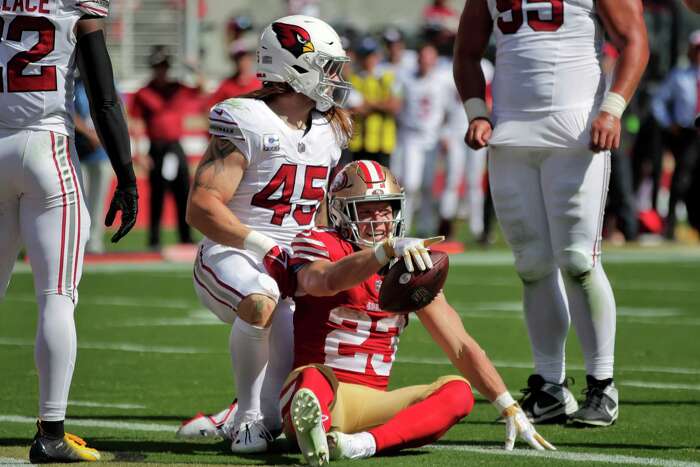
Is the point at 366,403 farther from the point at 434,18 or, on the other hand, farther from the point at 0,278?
the point at 434,18

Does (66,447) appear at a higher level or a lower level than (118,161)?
lower

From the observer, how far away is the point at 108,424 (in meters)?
5.86

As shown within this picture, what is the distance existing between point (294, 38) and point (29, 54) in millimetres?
1204

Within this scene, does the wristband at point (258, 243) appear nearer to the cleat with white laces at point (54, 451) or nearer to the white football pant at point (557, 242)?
the cleat with white laces at point (54, 451)

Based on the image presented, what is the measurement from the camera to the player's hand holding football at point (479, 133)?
6.03 m

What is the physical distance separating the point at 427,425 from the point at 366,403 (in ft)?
0.92

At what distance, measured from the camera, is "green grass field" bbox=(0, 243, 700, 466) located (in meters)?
5.20

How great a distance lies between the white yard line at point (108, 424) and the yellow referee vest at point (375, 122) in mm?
8772

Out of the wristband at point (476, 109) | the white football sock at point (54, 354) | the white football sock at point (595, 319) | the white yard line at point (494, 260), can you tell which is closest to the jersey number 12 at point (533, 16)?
the wristband at point (476, 109)

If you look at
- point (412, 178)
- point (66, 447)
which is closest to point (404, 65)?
point (412, 178)

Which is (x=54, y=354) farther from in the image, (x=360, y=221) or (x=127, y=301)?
(x=127, y=301)

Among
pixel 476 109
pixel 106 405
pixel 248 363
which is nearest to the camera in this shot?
pixel 248 363

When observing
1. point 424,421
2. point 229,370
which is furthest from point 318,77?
point 229,370

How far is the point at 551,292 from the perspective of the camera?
6055 millimetres
